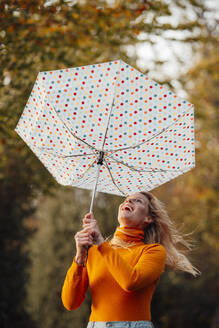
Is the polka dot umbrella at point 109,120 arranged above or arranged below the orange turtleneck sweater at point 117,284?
above

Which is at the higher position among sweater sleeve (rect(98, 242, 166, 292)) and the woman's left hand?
the woman's left hand

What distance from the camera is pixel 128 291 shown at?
2396 mm

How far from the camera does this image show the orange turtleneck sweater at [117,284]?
Answer: 7.97 ft

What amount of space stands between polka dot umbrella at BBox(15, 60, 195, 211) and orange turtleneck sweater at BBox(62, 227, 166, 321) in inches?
23.7

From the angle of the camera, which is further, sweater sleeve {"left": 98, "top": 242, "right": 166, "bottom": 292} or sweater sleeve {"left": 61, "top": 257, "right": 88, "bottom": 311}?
sweater sleeve {"left": 61, "top": 257, "right": 88, "bottom": 311}

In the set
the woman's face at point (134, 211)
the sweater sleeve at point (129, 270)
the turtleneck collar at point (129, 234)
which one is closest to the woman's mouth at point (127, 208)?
the woman's face at point (134, 211)

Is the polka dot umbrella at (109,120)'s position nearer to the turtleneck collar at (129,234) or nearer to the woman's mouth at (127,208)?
the woman's mouth at (127,208)

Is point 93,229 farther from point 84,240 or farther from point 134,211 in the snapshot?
point 134,211

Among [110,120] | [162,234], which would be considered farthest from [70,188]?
[110,120]

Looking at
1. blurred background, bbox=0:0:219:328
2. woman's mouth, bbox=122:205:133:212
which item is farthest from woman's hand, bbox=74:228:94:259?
blurred background, bbox=0:0:219:328

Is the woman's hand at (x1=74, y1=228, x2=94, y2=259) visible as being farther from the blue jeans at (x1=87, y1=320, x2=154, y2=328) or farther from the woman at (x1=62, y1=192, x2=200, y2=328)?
the blue jeans at (x1=87, y1=320, x2=154, y2=328)

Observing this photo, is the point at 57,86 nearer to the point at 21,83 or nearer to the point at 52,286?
the point at 21,83

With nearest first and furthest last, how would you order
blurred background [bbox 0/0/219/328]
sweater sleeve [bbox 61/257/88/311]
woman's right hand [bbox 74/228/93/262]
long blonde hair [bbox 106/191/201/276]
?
woman's right hand [bbox 74/228/93/262], sweater sleeve [bbox 61/257/88/311], long blonde hair [bbox 106/191/201/276], blurred background [bbox 0/0/219/328]

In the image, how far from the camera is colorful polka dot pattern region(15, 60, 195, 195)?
2.43 metres
